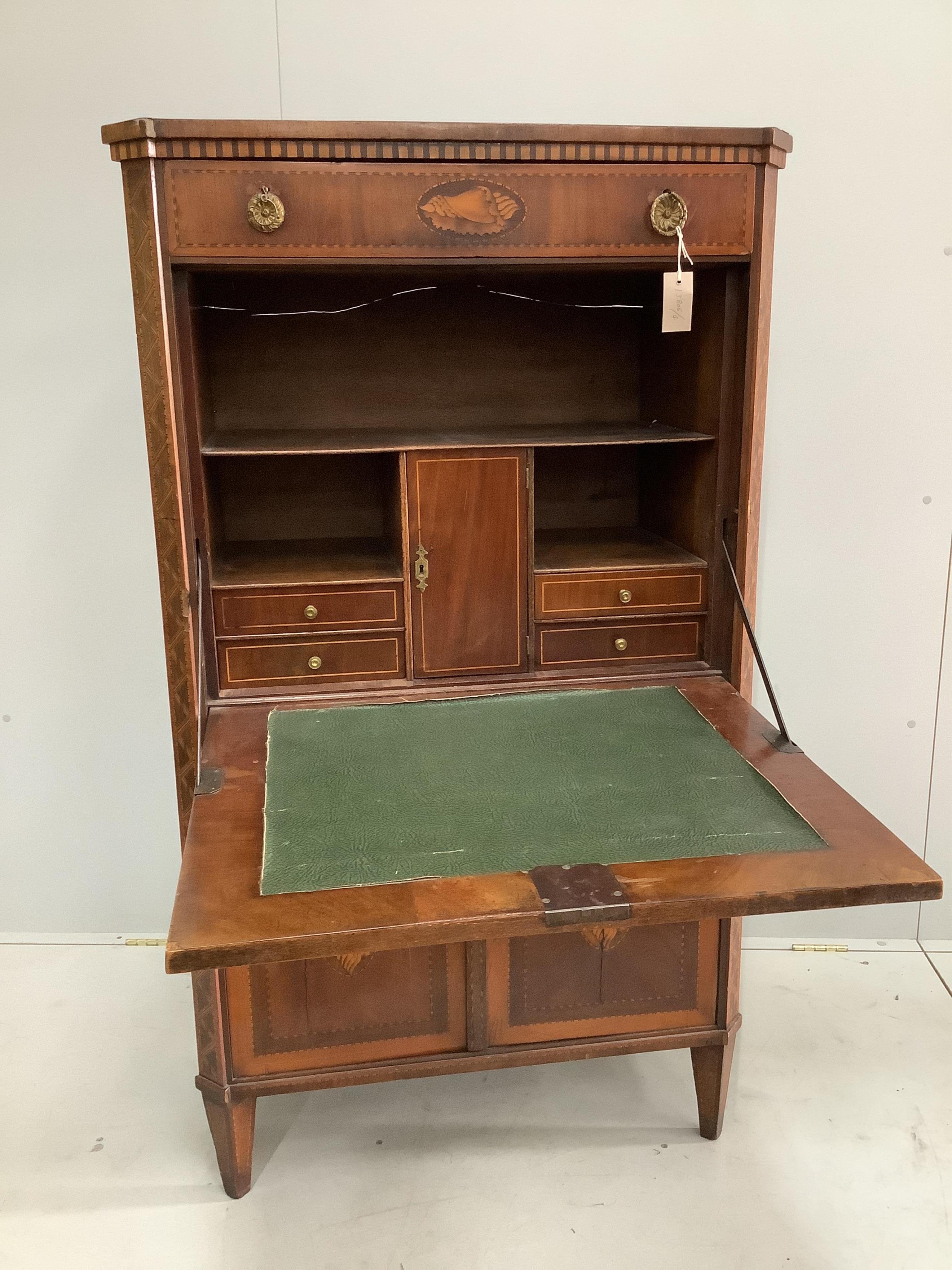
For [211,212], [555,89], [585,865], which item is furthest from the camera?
[555,89]

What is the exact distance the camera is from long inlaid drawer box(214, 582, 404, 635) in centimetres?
203

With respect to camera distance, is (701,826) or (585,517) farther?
(585,517)

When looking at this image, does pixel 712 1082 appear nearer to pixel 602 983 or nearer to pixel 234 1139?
pixel 602 983

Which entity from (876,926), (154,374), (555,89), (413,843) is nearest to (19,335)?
(154,374)

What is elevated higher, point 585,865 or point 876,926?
point 585,865

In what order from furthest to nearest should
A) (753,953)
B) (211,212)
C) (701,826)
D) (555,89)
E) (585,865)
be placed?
(753,953) < (555,89) < (211,212) < (701,826) < (585,865)

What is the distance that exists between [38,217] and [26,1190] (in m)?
2.11

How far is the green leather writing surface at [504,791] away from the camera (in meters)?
1.45

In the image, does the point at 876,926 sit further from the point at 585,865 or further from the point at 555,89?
the point at 555,89

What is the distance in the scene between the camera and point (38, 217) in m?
2.46

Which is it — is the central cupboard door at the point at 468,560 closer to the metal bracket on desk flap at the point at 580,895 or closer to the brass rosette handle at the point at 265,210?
the brass rosette handle at the point at 265,210

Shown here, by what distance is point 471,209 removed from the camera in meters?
1.80

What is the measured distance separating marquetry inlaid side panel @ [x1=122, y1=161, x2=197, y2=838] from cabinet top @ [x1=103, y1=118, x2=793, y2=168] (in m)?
0.06

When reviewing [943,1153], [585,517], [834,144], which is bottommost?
[943,1153]
